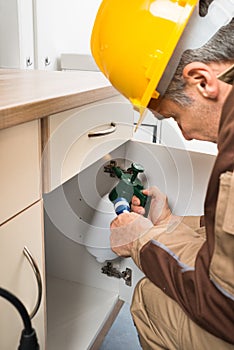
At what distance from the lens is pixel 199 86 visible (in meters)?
0.63

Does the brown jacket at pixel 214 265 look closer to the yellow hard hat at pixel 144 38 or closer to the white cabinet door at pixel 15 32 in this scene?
the yellow hard hat at pixel 144 38

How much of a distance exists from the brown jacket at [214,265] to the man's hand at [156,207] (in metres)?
0.19

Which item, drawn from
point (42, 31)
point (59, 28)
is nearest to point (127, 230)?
point (42, 31)

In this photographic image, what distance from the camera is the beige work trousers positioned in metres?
0.71

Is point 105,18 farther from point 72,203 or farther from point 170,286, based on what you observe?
point 72,203

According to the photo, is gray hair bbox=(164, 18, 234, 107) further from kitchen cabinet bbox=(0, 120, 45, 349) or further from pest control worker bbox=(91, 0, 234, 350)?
kitchen cabinet bbox=(0, 120, 45, 349)

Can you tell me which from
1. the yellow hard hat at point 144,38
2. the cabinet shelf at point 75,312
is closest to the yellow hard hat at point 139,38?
the yellow hard hat at point 144,38

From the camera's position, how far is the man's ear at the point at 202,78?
60cm

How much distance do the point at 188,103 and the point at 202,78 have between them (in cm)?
6

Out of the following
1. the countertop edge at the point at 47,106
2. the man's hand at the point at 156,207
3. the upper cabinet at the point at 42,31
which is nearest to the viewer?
the countertop edge at the point at 47,106

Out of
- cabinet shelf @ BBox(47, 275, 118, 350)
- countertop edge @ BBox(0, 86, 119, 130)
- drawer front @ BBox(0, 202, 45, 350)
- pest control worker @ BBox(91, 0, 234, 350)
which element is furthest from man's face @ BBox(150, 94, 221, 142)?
cabinet shelf @ BBox(47, 275, 118, 350)

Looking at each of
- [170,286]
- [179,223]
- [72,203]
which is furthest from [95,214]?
[170,286]

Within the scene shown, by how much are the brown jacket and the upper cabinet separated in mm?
954

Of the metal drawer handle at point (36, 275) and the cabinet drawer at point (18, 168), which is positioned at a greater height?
the cabinet drawer at point (18, 168)
